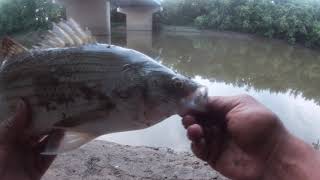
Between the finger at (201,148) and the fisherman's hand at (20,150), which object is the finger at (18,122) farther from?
the finger at (201,148)

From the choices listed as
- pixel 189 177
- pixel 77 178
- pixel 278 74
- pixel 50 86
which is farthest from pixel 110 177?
pixel 278 74

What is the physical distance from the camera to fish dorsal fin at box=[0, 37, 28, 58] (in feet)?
6.12

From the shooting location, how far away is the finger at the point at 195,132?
6.38 feet

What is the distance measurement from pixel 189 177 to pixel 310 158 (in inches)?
144

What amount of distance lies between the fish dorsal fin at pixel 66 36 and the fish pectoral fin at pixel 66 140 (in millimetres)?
393

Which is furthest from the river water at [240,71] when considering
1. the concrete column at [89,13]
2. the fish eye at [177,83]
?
the fish eye at [177,83]

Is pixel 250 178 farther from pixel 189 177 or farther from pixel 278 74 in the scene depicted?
pixel 278 74

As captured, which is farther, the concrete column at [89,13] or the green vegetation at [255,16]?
the green vegetation at [255,16]

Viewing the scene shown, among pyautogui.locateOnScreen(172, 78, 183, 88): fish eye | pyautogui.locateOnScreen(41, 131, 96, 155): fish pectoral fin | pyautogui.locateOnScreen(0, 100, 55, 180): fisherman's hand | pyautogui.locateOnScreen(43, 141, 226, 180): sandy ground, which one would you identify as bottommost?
pyautogui.locateOnScreen(43, 141, 226, 180): sandy ground

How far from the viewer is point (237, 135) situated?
2078 mm

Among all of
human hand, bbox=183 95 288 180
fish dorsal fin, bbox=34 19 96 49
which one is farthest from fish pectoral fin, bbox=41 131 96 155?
human hand, bbox=183 95 288 180

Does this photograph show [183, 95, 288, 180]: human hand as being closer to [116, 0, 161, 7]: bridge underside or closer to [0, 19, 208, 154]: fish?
[0, 19, 208, 154]: fish

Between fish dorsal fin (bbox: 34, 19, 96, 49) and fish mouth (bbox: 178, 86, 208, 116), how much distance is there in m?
0.50

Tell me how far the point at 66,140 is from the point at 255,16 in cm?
2372
